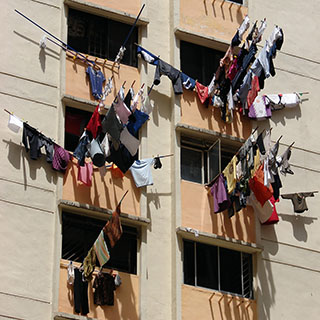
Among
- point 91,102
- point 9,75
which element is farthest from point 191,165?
point 9,75

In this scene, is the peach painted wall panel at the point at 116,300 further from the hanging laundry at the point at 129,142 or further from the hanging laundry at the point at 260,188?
the hanging laundry at the point at 260,188

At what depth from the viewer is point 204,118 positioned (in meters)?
31.9

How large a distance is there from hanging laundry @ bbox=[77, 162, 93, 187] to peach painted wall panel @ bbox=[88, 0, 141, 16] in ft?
16.1

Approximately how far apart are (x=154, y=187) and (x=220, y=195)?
170 centimetres

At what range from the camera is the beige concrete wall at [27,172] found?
27.5m

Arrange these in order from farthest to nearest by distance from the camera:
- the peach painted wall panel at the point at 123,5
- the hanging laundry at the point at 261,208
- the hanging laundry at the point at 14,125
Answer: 1. the peach painted wall panel at the point at 123,5
2. the hanging laundry at the point at 261,208
3. the hanging laundry at the point at 14,125

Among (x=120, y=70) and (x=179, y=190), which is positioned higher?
(x=120, y=70)

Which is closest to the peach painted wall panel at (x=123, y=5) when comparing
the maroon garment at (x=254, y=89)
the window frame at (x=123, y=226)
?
the maroon garment at (x=254, y=89)

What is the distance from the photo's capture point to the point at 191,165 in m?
31.5

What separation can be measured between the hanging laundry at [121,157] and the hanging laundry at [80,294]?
2.83 metres

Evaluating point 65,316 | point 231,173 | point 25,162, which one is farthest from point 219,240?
point 25,162

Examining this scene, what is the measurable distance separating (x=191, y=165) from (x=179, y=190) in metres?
1.25

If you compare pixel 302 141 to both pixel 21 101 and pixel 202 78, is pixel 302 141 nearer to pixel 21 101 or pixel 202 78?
pixel 202 78

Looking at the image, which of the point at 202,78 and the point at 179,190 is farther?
the point at 202,78
